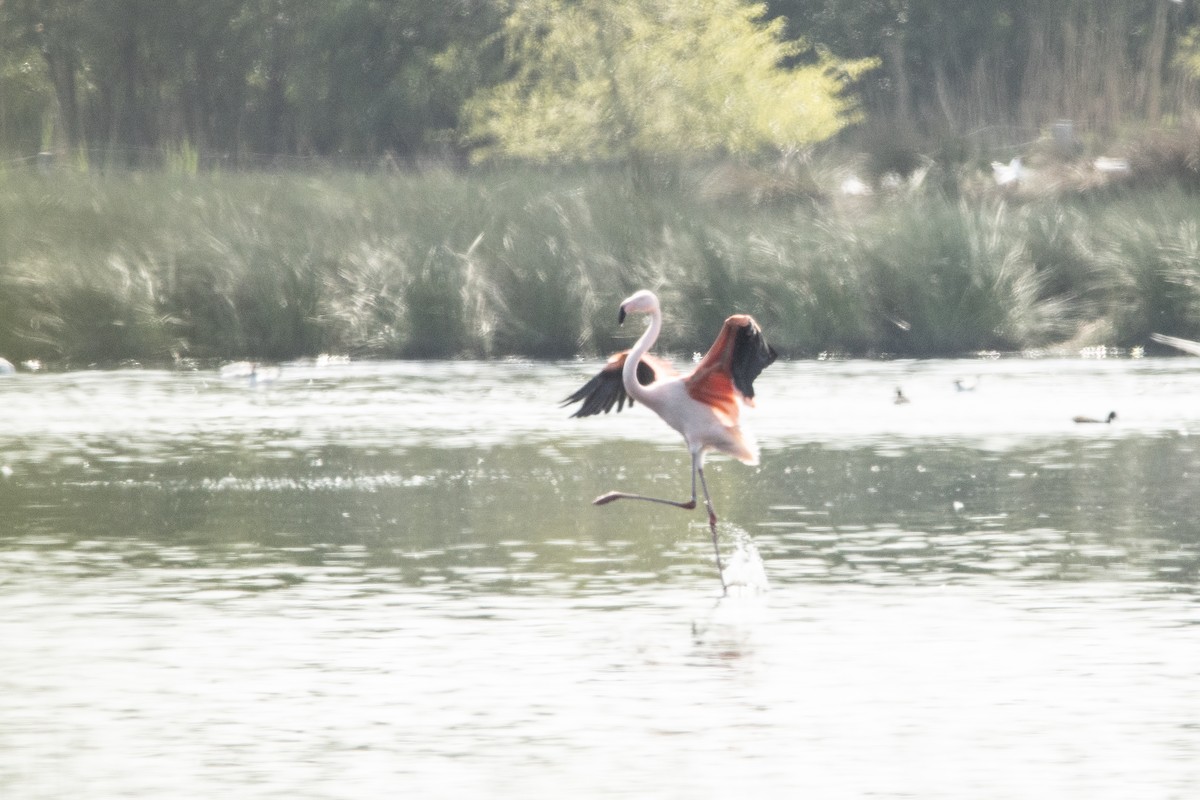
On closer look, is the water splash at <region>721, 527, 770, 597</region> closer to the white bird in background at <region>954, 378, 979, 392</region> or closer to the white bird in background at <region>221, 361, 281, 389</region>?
the white bird in background at <region>954, 378, 979, 392</region>

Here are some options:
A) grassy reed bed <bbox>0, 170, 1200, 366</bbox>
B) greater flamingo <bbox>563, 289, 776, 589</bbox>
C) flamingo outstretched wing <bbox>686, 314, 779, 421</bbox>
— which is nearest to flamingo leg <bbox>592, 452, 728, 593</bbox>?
greater flamingo <bbox>563, 289, 776, 589</bbox>

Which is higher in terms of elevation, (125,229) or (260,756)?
(125,229)

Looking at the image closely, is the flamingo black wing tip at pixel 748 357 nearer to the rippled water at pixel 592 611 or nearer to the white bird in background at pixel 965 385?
the rippled water at pixel 592 611

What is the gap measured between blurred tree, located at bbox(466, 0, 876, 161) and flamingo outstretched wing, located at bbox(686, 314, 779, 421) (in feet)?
67.2

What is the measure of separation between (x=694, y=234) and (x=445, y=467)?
778 centimetres

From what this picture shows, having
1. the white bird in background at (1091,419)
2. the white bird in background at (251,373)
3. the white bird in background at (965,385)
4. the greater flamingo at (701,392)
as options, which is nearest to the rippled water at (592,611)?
the white bird in background at (1091,419)

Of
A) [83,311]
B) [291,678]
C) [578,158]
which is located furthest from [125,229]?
[291,678]

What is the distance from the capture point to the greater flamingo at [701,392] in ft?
34.8

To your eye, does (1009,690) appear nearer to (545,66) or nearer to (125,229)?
(125,229)

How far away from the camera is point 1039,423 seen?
656 inches

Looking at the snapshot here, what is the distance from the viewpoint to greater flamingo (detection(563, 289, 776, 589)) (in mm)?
10617

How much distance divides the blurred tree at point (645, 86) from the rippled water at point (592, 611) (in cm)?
1523

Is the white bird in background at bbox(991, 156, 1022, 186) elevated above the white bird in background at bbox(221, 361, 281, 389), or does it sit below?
above

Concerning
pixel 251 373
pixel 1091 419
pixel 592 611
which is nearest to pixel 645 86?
pixel 251 373
